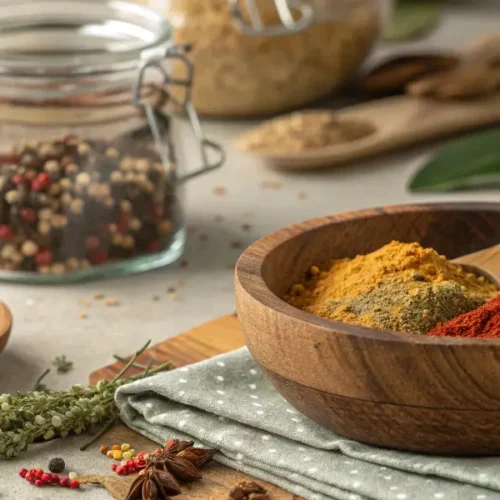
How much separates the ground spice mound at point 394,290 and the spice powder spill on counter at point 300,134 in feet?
2.22

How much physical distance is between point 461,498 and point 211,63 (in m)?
1.05

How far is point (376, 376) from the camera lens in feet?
2.40

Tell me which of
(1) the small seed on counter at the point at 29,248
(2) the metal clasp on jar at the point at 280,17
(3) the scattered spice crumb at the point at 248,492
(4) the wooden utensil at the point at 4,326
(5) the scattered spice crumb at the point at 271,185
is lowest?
(5) the scattered spice crumb at the point at 271,185

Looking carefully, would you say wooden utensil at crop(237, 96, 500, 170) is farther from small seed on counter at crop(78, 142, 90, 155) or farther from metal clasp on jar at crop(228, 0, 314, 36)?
small seed on counter at crop(78, 142, 90, 155)

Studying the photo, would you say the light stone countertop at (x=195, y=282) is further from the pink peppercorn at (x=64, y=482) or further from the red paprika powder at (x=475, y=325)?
the red paprika powder at (x=475, y=325)

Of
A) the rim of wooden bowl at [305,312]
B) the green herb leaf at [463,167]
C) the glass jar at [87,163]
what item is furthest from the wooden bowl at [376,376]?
the green herb leaf at [463,167]

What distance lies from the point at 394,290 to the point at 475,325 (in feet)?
0.25

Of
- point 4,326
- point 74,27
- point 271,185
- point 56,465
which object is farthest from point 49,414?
point 271,185

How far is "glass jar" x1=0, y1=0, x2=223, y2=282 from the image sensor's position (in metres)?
1.20

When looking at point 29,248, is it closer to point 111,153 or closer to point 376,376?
point 111,153

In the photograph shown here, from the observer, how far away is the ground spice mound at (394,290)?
32.0 inches

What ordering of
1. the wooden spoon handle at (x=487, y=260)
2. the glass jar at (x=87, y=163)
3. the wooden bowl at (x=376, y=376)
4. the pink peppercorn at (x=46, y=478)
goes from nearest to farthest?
the wooden bowl at (x=376, y=376) → the pink peppercorn at (x=46, y=478) → the wooden spoon handle at (x=487, y=260) → the glass jar at (x=87, y=163)

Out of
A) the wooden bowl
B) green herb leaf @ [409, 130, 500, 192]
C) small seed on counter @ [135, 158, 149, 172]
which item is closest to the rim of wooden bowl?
the wooden bowl

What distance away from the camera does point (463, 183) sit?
1.50 metres
